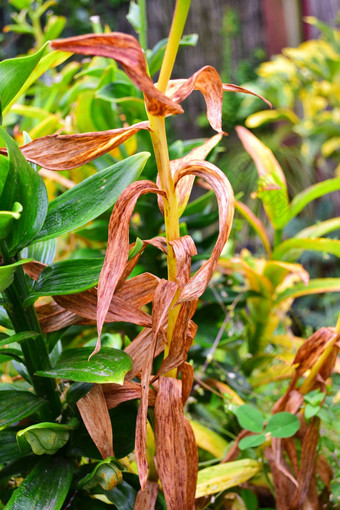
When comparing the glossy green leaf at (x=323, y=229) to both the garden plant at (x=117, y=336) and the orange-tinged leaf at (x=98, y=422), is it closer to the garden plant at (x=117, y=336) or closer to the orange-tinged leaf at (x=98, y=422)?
the garden plant at (x=117, y=336)

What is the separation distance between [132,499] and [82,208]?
25 cm

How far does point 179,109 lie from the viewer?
0.99ft

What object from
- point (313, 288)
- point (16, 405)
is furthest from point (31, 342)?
point (313, 288)

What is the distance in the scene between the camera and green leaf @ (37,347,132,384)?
324mm

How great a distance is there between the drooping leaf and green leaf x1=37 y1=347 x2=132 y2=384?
0.19m

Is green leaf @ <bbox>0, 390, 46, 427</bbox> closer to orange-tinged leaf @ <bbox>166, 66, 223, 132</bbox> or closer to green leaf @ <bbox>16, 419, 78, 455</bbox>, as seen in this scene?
green leaf @ <bbox>16, 419, 78, 455</bbox>

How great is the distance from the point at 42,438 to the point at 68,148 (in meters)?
0.21

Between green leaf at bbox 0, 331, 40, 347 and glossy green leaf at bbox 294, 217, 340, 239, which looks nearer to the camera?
green leaf at bbox 0, 331, 40, 347

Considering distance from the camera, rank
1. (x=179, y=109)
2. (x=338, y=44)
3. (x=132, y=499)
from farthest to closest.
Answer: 1. (x=338, y=44)
2. (x=132, y=499)
3. (x=179, y=109)

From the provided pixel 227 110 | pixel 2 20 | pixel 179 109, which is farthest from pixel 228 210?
pixel 2 20

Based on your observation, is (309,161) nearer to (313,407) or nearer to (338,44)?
(338,44)

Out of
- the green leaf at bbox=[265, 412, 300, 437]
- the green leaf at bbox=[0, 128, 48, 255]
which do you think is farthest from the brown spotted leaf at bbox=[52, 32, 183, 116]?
the green leaf at bbox=[265, 412, 300, 437]

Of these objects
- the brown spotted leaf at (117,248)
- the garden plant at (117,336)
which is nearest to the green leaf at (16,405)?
the garden plant at (117,336)

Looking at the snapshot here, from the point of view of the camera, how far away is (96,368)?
13.5 inches
